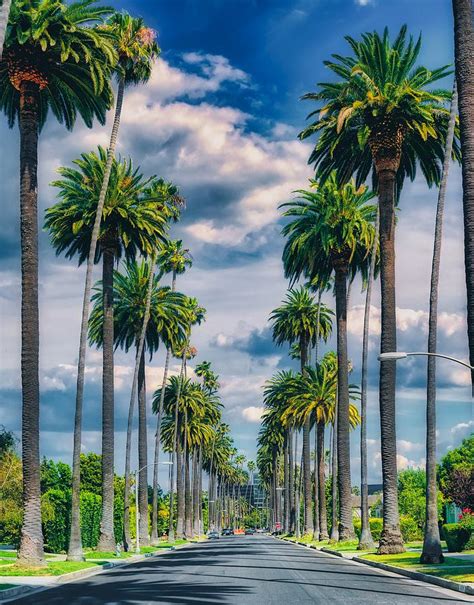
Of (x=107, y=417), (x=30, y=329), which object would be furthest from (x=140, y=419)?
(x=30, y=329)

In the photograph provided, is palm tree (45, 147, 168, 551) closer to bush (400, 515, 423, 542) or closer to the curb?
the curb

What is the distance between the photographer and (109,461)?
47.6m

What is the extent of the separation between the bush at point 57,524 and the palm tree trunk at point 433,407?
3350cm

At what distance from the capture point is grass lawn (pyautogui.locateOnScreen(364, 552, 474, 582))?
79.9ft

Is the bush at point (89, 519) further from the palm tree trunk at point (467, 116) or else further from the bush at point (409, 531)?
the palm tree trunk at point (467, 116)

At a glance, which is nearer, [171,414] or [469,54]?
[469,54]

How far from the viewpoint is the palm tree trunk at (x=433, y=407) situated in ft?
104

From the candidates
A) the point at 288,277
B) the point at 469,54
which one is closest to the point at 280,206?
the point at 288,277

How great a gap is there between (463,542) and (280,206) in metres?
24.0

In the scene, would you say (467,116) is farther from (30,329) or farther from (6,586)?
(30,329)

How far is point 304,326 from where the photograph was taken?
269ft

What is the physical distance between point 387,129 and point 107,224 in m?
17.0

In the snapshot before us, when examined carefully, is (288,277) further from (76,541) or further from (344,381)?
(76,541)

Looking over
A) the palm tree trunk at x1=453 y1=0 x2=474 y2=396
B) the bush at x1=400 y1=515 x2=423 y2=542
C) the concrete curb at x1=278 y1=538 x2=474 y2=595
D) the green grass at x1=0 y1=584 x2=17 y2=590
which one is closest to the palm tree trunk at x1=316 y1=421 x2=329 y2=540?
the bush at x1=400 y1=515 x2=423 y2=542
